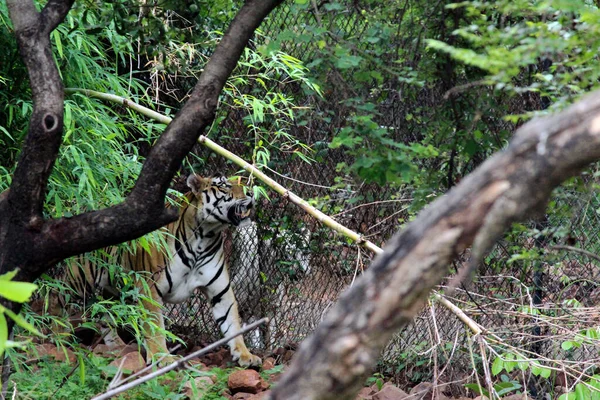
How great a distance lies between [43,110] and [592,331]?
8.82ft

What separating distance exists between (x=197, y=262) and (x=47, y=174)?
259 centimetres

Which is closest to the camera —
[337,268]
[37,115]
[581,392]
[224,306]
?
[37,115]

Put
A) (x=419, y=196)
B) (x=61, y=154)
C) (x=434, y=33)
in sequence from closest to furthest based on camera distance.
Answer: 1. (x=419, y=196)
2. (x=434, y=33)
3. (x=61, y=154)

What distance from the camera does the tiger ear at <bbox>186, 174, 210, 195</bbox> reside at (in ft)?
17.7

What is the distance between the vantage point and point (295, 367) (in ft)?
5.04

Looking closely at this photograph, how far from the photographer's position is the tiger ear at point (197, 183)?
5410 mm

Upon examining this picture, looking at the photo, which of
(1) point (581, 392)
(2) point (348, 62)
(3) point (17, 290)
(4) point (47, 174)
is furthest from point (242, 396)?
(3) point (17, 290)

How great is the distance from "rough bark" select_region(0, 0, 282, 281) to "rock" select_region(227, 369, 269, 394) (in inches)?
87.3

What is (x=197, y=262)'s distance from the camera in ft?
18.2

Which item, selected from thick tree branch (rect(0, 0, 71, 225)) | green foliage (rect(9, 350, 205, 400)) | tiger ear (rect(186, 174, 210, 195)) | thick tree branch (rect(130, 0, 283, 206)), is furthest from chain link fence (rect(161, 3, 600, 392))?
thick tree branch (rect(0, 0, 71, 225))

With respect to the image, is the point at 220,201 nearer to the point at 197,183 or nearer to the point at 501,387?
the point at 197,183

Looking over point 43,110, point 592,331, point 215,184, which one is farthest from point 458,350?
point 43,110

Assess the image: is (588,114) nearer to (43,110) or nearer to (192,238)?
(43,110)

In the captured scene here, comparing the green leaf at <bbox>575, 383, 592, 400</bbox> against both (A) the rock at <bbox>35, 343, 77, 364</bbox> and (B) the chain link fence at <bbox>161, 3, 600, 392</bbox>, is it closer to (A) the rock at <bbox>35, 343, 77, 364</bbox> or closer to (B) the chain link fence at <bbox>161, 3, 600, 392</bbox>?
(B) the chain link fence at <bbox>161, 3, 600, 392</bbox>
